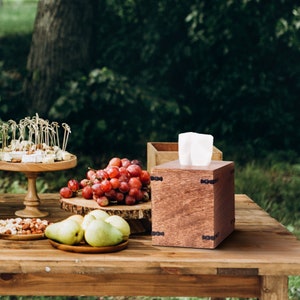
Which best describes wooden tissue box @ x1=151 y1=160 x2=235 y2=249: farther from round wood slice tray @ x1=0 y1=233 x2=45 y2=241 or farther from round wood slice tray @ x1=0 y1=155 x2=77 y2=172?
round wood slice tray @ x1=0 y1=155 x2=77 y2=172

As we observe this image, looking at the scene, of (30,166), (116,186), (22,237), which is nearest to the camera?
(22,237)

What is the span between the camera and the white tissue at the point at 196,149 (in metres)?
2.50

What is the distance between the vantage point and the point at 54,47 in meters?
7.28

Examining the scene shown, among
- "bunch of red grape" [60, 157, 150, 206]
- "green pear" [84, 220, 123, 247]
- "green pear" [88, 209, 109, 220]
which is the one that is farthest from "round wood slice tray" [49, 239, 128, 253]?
"bunch of red grape" [60, 157, 150, 206]

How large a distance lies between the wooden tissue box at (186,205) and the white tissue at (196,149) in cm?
4

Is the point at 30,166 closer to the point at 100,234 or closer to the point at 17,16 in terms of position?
the point at 100,234

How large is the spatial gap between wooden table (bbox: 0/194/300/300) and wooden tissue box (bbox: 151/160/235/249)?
0.15 ft

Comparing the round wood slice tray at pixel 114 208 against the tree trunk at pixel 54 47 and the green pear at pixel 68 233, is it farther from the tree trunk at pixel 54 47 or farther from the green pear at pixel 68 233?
the tree trunk at pixel 54 47

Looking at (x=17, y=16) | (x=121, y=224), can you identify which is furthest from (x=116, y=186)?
(x=17, y=16)

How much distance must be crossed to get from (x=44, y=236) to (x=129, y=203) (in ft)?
1.08

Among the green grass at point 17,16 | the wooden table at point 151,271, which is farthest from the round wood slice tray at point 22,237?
the green grass at point 17,16

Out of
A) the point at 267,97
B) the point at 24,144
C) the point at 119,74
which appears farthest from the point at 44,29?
the point at 24,144

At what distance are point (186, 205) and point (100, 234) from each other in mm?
300

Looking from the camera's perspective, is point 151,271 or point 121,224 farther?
point 121,224
